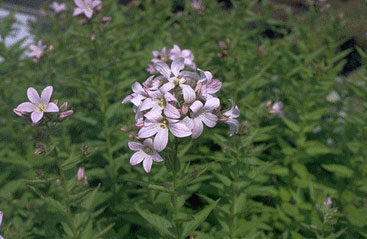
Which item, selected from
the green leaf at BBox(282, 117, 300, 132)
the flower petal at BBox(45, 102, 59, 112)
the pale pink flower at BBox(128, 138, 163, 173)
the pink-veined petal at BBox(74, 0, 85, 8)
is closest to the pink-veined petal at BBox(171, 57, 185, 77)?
the pale pink flower at BBox(128, 138, 163, 173)

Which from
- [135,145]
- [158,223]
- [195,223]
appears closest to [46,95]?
[135,145]

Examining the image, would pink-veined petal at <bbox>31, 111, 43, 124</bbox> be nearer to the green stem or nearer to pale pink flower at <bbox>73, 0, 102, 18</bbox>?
the green stem

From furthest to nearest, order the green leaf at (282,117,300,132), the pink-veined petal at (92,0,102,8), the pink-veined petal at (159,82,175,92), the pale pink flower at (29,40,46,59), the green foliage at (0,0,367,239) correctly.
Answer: the green leaf at (282,117,300,132), the pale pink flower at (29,40,46,59), the pink-veined petal at (92,0,102,8), the green foliage at (0,0,367,239), the pink-veined petal at (159,82,175,92)

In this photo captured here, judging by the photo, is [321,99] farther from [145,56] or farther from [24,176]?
[24,176]

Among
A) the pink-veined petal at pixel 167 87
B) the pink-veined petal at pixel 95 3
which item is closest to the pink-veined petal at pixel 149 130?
the pink-veined petal at pixel 167 87

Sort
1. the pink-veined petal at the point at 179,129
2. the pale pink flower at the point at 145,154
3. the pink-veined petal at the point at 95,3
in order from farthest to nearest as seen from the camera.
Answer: the pink-veined petal at the point at 95,3 < the pale pink flower at the point at 145,154 < the pink-veined petal at the point at 179,129

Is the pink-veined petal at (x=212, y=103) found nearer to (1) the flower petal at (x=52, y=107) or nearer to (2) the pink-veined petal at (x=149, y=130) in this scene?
(2) the pink-veined petal at (x=149, y=130)

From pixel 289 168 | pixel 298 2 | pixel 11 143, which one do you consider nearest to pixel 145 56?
pixel 11 143
